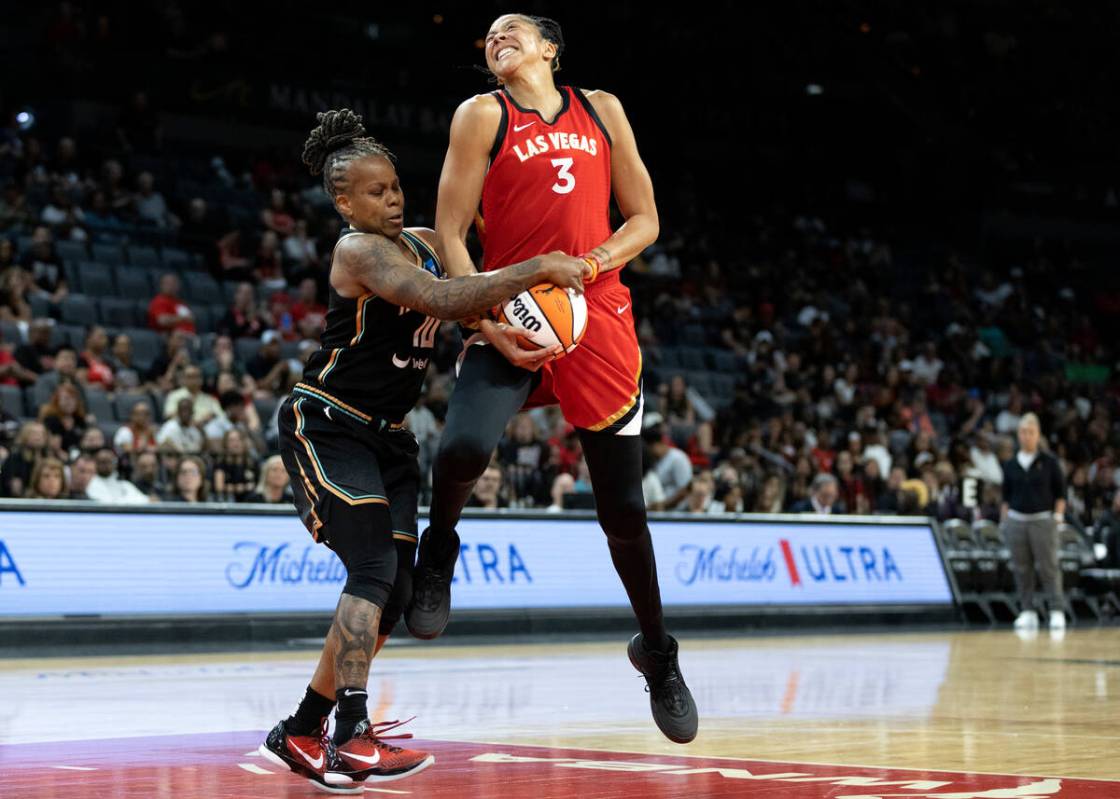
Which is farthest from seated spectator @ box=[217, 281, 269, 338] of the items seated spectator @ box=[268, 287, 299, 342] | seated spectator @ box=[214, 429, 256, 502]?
seated spectator @ box=[214, 429, 256, 502]

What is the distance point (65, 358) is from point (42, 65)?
7.54 m

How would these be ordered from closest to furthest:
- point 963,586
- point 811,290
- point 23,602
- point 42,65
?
point 23,602, point 963,586, point 42,65, point 811,290

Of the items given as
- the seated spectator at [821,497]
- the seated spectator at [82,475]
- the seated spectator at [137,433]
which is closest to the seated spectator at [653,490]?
the seated spectator at [821,497]

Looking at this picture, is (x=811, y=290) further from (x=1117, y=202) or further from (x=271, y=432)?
(x=271, y=432)

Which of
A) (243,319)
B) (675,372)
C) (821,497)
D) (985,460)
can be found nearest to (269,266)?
(243,319)

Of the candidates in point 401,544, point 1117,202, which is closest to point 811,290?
point 1117,202

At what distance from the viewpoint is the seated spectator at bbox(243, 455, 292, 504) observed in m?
12.6

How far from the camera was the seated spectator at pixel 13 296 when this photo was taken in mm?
14734

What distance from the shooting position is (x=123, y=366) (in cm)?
1488

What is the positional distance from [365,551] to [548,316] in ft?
2.92

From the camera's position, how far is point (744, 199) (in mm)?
28234

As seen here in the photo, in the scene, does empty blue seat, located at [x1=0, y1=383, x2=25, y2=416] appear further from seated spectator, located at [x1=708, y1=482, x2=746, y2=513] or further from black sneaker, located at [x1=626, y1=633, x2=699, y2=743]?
black sneaker, located at [x1=626, y1=633, x2=699, y2=743]

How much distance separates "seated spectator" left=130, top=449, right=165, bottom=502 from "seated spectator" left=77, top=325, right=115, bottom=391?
1.80 meters

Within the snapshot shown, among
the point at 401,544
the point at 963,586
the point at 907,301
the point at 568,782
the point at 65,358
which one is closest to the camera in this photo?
the point at 568,782
